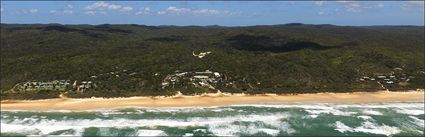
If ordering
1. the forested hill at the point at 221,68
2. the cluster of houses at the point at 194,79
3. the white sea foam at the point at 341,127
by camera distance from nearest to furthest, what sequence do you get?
1. the white sea foam at the point at 341,127
2. the cluster of houses at the point at 194,79
3. the forested hill at the point at 221,68

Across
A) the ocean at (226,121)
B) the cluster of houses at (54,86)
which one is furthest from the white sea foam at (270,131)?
the cluster of houses at (54,86)

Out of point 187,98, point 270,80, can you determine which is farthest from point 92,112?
point 270,80

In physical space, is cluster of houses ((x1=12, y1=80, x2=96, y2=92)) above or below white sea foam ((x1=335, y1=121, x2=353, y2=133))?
above

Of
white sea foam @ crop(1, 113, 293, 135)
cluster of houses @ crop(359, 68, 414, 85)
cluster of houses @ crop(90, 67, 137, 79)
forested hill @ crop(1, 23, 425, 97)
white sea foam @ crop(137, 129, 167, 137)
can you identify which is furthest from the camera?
cluster of houses @ crop(359, 68, 414, 85)

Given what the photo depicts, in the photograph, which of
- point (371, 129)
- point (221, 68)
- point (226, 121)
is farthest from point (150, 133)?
point (221, 68)

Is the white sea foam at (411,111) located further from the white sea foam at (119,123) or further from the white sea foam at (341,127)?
the white sea foam at (119,123)

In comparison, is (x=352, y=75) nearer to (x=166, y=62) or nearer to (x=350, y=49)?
(x=350, y=49)

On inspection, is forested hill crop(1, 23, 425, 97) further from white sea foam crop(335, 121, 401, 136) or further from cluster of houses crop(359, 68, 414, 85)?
white sea foam crop(335, 121, 401, 136)

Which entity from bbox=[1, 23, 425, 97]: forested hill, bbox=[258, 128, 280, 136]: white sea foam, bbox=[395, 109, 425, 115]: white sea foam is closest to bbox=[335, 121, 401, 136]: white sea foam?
bbox=[258, 128, 280, 136]: white sea foam
